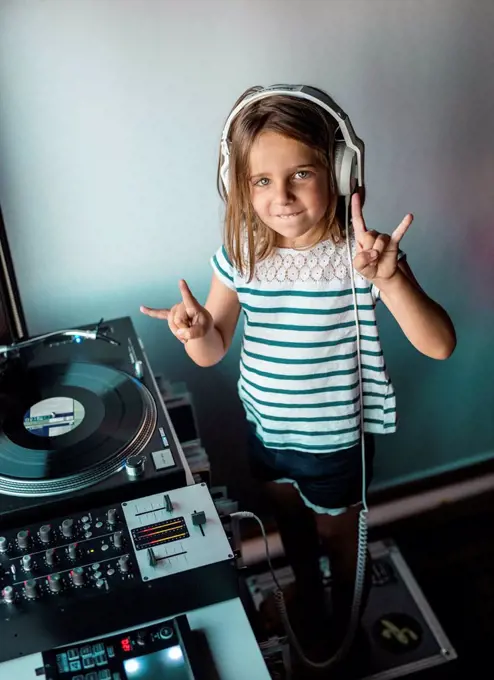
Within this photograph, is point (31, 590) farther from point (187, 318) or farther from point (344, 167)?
point (344, 167)

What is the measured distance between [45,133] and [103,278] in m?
0.31

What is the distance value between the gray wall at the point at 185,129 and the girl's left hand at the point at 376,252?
1.62ft

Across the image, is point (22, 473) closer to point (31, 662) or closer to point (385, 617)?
point (31, 662)

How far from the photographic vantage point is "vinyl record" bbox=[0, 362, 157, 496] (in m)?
1.04

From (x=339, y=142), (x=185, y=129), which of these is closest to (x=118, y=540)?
(x=339, y=142)

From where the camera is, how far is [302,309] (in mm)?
1119

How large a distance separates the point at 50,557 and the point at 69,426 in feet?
0.83

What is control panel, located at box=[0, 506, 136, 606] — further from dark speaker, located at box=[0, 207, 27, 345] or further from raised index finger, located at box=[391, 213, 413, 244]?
raised index finger, located at box=[391, 213, 413, 244]

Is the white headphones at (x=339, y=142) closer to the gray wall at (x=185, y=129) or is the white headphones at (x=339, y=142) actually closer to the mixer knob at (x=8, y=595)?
the gray wall at (x=185, y=129)

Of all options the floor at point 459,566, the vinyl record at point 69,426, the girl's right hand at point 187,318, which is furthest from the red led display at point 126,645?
the floor at point 459,566

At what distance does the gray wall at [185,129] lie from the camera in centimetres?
123

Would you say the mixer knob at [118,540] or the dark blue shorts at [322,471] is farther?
the dark blue shorts at [322,471]

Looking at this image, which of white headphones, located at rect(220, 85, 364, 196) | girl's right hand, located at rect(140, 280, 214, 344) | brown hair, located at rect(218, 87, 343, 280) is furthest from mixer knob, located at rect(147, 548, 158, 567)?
white headphones, located at rect(220, 85, 364, 196)

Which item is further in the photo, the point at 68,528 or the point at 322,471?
the point at 322,471
